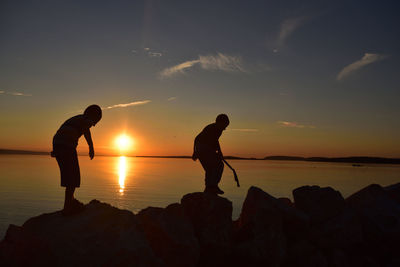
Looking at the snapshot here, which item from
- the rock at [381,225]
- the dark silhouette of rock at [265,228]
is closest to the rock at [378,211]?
the rock at [381,225]

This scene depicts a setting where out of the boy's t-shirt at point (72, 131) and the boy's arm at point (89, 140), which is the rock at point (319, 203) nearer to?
the boy's arm at point (89, 140)

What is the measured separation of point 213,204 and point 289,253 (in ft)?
7.01

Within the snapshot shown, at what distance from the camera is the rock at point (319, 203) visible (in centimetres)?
809

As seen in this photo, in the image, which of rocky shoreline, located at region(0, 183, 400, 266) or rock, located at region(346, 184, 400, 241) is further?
rock, located at region(346, 184, 400, 241)

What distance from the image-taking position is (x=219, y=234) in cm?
689

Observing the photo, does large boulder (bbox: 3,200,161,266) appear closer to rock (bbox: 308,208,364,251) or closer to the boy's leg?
the boy's leg

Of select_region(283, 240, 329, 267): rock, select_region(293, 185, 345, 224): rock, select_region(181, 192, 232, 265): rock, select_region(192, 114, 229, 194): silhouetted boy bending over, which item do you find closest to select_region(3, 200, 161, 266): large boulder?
select_region(181, 192, 232, 265): rock

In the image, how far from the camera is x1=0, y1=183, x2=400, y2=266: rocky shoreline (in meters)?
5.32

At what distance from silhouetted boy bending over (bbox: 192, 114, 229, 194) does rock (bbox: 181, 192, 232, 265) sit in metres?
1.19

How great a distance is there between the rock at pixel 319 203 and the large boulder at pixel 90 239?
437cm

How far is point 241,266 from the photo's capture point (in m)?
6.74

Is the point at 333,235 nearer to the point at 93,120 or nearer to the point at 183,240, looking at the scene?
the point at 183,240

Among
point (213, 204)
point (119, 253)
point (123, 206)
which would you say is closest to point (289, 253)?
point (213, 204)

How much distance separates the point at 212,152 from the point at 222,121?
840mm
